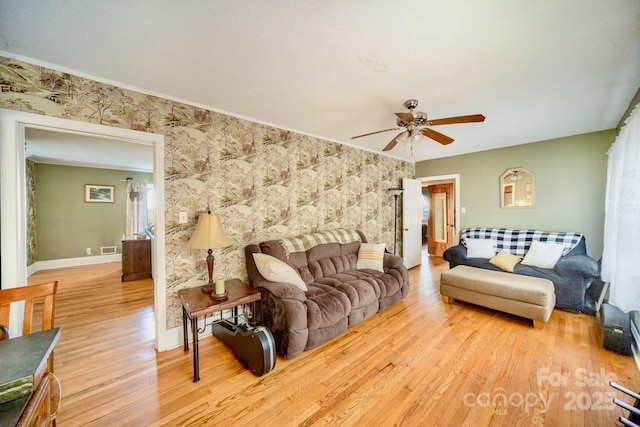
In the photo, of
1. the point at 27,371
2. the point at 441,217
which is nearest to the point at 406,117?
the point at 27,371

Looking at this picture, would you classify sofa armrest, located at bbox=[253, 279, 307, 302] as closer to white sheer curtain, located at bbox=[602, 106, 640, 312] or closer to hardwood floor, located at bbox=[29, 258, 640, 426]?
hardwood floor, located at bbox=[29, 258, 640, 426]

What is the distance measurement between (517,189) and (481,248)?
4.30ft

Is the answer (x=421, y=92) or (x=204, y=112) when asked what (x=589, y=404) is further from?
(x=204, y=112)

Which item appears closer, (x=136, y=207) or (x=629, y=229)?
(x=629, y=229)

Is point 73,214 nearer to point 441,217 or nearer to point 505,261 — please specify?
point 505,261

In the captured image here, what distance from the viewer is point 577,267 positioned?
288cm

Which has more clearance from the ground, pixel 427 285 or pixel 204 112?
pixel 204 112

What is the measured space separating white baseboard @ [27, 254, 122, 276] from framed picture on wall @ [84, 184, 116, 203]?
138cm

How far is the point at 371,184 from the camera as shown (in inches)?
177

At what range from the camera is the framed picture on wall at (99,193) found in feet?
18.3

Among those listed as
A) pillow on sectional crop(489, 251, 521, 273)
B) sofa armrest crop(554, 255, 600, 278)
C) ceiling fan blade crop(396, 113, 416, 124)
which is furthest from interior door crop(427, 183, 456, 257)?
→ ceiling fan blade crop(396, 113, 416, 124)

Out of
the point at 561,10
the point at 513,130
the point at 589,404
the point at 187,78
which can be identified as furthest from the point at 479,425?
the point at 513,130

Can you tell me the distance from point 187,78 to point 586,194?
551 centimetres

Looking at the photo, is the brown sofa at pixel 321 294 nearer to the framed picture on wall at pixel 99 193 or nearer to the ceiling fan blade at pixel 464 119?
the ceiling fan blade at pixel 464 119
